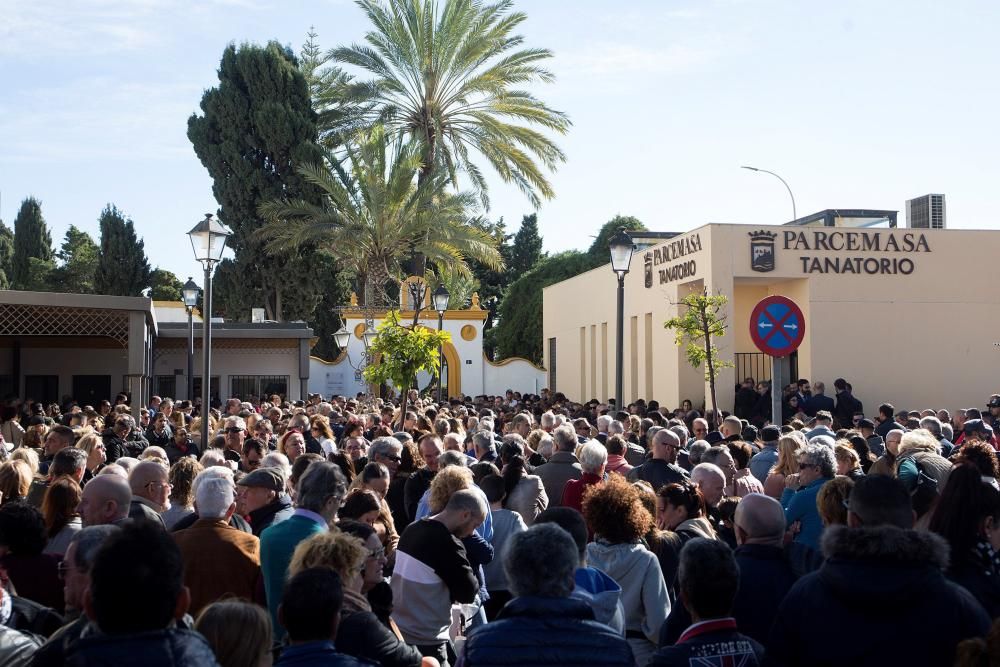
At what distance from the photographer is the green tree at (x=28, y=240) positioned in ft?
195

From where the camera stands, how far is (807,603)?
391cm

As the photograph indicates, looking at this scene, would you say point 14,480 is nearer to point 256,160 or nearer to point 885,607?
point 885,607

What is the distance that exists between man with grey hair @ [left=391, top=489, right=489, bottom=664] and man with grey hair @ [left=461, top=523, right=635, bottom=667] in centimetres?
143

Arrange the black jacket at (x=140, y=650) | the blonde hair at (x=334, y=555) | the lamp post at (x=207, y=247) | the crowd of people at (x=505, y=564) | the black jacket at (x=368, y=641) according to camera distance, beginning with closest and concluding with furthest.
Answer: the black jacket at (x=140, y=650), the crowd of people at (x=505, y=564), the black jacket at (x=368, y=641), the blonde hair at (x=334, y=555), the lamp post at (x=207, y=247)

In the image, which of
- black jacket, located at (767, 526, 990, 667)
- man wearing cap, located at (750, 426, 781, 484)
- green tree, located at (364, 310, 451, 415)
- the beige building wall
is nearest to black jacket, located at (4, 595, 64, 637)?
black jacket, located at (767, 526, 990, 667)

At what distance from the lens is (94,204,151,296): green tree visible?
49.7 metres

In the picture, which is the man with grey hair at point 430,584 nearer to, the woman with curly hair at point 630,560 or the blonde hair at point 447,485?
the blonde hair at point 447,485

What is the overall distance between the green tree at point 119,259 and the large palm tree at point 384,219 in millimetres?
16494

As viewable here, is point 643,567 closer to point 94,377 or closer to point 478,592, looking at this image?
point 478,592

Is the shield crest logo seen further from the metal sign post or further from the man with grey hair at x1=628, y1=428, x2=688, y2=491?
the man with grey hair at x1=628, y1=428, x2=688, y2=491

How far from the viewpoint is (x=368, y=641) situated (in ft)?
13.0

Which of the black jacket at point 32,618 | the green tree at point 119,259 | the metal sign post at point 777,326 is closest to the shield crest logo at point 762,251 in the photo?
the metal sign post at point 777,326

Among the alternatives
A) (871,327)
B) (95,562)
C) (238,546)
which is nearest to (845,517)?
(238,546)

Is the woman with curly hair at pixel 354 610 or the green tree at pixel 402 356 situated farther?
the green tree at pixel 402 356
